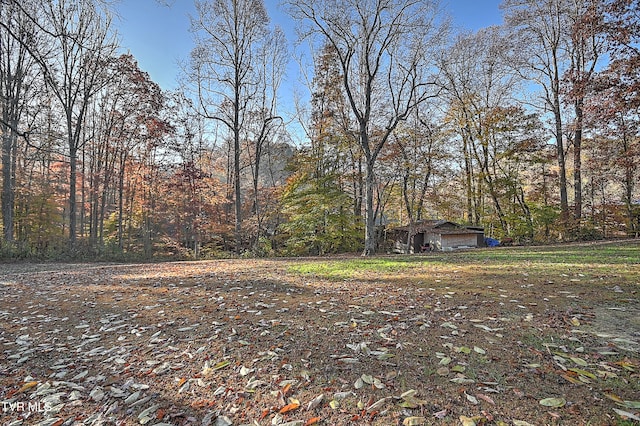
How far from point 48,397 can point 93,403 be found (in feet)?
1.27

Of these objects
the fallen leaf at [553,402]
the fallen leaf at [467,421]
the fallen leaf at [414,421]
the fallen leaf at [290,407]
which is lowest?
the fallen leaf at [290,407]

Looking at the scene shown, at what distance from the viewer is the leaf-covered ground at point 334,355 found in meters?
1.87

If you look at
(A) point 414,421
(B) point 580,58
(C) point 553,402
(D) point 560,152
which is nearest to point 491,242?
(D) point 560,152

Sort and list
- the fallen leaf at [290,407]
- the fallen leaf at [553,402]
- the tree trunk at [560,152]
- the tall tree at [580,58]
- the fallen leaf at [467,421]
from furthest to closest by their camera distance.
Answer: the tree trunk at [560,152] < the tall tree at [580,58] < the fallen leaf at [290,407] < the fallen leaf at [553,402] < the fallen leaf at [467,421]

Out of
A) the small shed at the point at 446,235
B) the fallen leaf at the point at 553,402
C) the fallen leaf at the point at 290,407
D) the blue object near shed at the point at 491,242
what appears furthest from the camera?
the small shed at the point at 446,235

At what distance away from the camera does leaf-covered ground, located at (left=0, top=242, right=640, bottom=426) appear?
1.87 m

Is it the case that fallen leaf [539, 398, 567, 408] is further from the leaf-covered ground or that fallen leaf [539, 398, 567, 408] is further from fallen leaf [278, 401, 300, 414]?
fallen leaf [278, 401, 300, 414]

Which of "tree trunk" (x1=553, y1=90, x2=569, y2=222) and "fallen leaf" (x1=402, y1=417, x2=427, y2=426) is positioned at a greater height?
"tree trunk" (x1=553, y1=90, x2=569, y2=222)

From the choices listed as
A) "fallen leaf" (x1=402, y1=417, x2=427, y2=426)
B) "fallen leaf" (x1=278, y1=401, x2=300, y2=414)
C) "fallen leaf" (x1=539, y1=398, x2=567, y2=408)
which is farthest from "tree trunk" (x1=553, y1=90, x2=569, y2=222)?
"fallen leaf" (x1=278, y1=401, x2=300, y2=414)

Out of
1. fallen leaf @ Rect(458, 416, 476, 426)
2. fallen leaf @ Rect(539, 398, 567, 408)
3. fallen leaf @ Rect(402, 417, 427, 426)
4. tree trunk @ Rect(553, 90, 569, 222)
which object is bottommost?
fallen leaf @ Rect(402, 417, 427, 426)

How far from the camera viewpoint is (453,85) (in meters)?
15.3

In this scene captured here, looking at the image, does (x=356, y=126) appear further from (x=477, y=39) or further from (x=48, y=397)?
(x=48, y=397)

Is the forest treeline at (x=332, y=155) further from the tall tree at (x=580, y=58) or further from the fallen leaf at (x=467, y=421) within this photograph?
the fallen leaf at (x=467, y=421)

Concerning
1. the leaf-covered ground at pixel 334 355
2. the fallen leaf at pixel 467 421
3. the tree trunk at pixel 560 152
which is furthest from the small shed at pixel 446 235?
the fallen leaf at pixel 467 421
